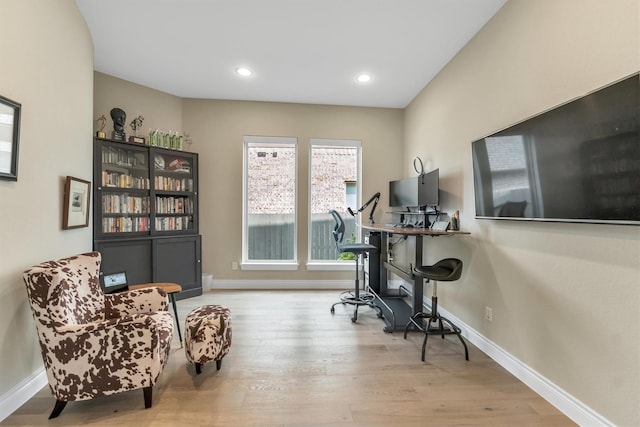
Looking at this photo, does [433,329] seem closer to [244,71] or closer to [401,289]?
[401,289]

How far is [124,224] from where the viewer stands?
3.34 meters

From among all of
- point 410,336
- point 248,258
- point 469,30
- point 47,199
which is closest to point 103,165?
point 47,199

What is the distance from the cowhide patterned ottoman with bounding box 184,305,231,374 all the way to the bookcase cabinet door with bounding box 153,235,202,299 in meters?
1.83

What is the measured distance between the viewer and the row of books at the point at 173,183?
3660 millimetres

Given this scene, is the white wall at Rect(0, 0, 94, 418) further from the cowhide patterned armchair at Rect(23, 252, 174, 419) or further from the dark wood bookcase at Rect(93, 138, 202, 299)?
the dark wood bookcase at Rect(93, 138, 202, 299)

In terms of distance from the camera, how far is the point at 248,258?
170 inches

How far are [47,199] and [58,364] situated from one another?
3.86 feet

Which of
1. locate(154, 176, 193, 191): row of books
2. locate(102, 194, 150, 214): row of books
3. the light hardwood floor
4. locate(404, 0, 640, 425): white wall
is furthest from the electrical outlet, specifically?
locate(102, 194, 150, 214): row of books

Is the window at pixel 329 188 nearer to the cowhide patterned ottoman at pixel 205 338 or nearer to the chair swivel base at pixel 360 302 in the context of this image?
the chair swivel base at pixel 360 302

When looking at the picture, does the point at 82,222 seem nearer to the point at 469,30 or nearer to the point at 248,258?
the point at 248,258

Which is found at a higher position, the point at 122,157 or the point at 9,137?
the point at 122,157

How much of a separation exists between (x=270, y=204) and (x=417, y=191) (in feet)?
7.38

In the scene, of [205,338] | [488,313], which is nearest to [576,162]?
[488,313]

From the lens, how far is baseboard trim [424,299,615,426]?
155 cm
